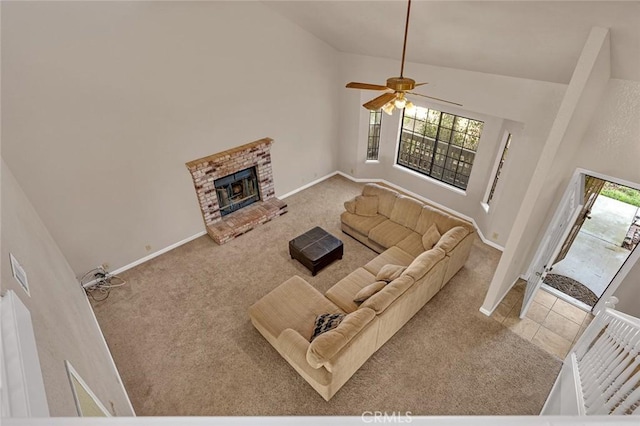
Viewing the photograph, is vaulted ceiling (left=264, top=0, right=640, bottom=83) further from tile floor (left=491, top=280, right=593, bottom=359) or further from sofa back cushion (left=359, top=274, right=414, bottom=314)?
tile floor (left=491, top=280, right=593, bottom=359)

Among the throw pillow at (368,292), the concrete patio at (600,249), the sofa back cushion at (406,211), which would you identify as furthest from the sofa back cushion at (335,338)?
the concrete patio at (600,249)

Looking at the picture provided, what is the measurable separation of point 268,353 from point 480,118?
5230 millimetres

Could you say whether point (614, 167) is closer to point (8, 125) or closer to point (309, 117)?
point (309, 117)

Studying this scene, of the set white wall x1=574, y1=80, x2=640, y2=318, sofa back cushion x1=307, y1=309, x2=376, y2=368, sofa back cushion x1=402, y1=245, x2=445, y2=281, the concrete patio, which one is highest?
white wall x1=574, y1=80, x2=640, y2=318

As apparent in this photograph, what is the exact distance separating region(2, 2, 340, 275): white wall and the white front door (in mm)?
4809

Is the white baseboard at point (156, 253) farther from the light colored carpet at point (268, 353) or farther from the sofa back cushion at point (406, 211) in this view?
the sofa back cushion at point (406, 211)

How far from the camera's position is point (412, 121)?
7000mm

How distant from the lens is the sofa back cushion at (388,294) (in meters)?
3.74

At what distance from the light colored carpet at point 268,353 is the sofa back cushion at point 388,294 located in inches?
33.1

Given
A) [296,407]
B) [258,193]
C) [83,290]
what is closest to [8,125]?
[83,290]

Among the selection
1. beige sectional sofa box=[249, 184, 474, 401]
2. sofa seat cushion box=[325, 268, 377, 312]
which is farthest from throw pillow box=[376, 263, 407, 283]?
sofa seat cushion box=[325, 268, 377, 312]

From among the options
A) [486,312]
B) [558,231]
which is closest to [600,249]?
[558,231]

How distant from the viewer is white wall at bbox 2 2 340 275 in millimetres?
3857

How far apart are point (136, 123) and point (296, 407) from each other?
4349 mm
